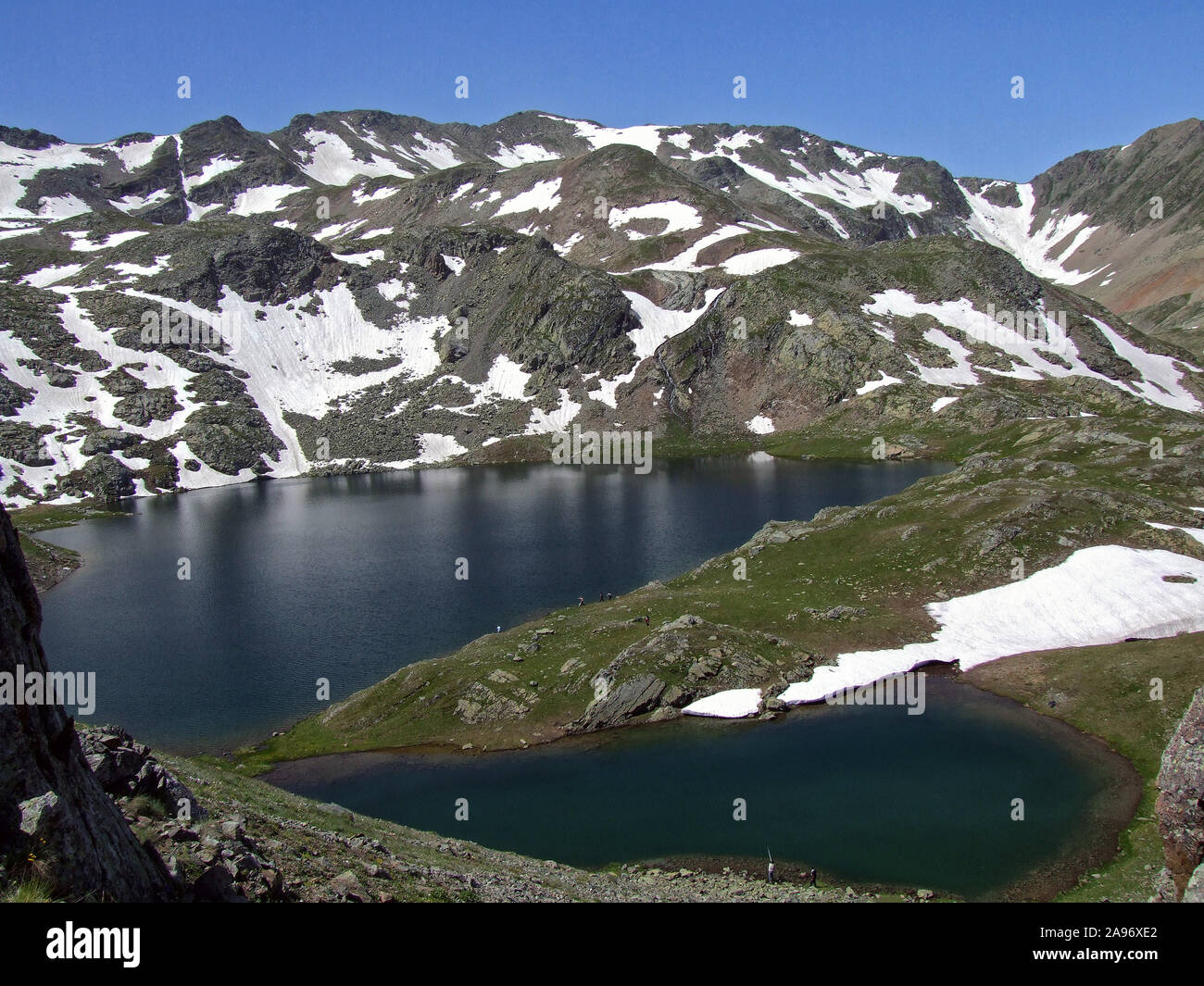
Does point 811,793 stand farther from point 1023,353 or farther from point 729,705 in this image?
point 1023,353

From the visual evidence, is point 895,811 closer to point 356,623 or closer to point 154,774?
point 154,774

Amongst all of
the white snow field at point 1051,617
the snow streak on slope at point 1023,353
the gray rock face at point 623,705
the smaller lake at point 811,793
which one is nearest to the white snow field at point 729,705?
the white snow field at point 1051,617

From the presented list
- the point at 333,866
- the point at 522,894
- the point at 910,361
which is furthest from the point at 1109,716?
the point at 910,361

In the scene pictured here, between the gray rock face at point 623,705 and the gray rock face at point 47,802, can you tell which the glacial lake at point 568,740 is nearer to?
the gray rock face at point 623,705
